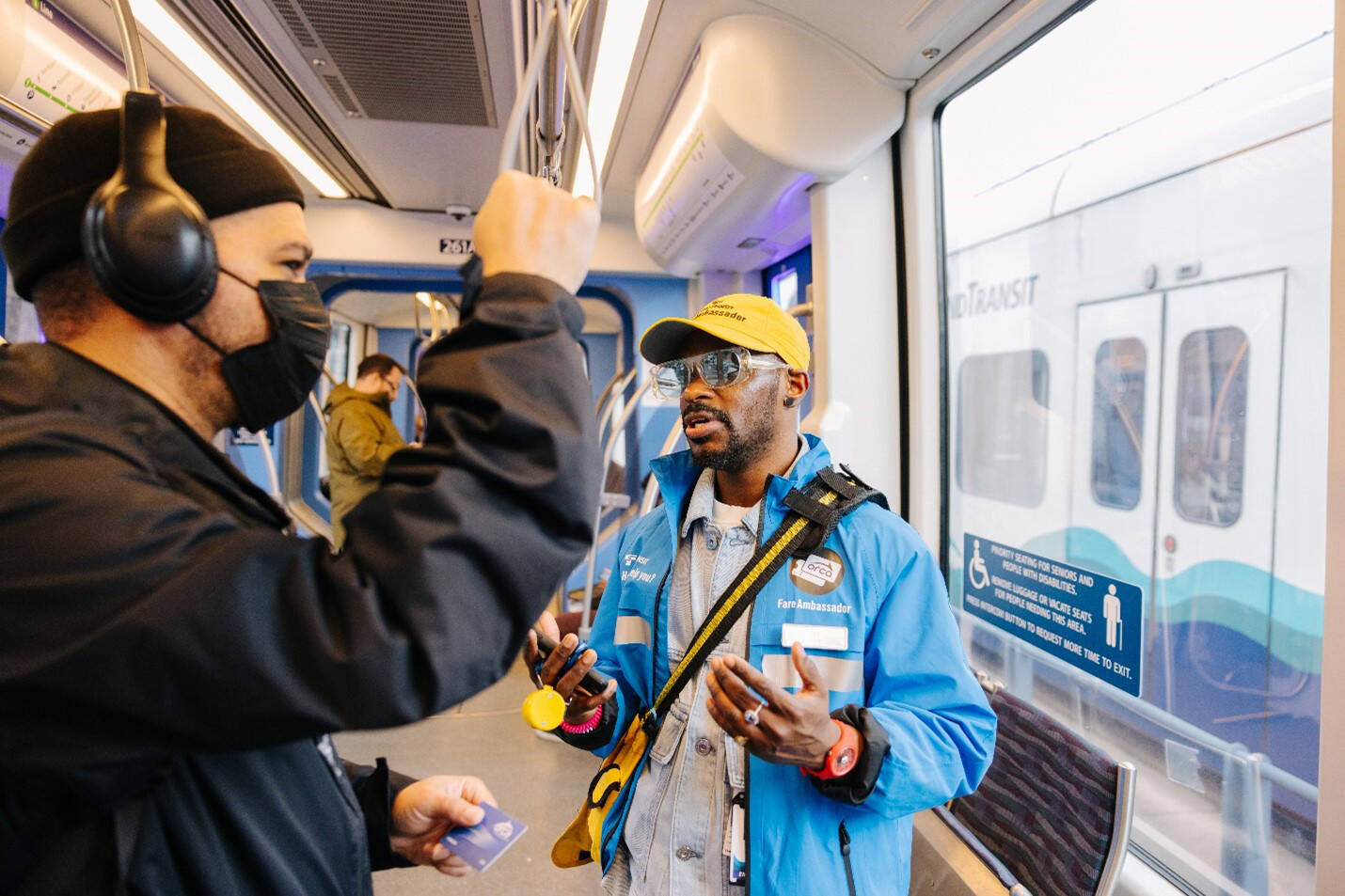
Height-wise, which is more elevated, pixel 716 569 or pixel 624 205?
pixel 624 205

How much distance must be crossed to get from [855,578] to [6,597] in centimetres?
120

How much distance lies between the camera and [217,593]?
56 cm

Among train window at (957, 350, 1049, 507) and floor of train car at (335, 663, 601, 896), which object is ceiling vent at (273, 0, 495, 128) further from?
floor of train car at (335, 663, 601, 896)

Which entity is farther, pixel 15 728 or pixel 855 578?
pixel 855 578

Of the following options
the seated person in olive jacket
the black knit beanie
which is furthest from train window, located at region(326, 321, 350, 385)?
the black knit beanie

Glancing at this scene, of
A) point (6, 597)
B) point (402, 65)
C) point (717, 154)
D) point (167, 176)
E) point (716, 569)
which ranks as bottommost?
point (716, 569)

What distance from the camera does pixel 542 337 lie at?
63 centimetres

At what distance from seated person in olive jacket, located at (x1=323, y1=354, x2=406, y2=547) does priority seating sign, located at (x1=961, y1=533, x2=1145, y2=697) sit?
145 inches

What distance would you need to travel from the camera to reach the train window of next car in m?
1.59

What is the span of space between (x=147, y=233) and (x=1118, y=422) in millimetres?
2212

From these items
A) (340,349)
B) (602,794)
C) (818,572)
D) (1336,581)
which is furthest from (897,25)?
(340,349)

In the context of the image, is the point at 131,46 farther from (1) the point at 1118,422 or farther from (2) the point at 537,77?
(1) the point at 1118,422

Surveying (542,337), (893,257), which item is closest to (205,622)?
(542,337)

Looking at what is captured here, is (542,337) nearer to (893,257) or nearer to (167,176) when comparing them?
(167,176)
